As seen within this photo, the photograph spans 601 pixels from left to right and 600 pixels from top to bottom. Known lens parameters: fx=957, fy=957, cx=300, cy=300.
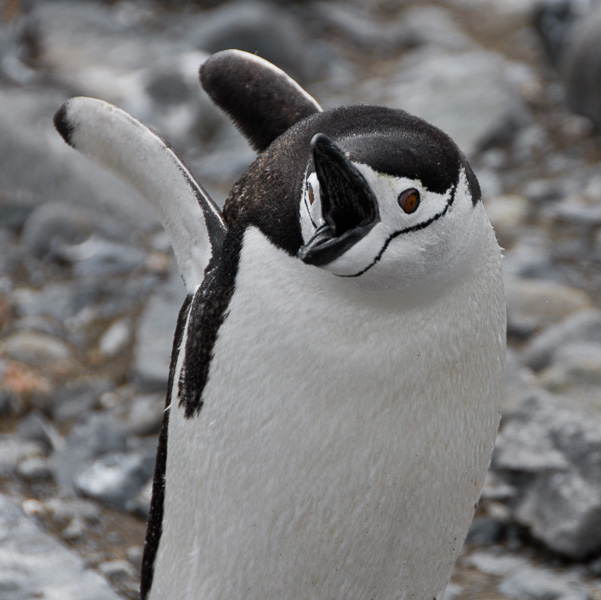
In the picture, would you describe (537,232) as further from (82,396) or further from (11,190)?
(11,190)

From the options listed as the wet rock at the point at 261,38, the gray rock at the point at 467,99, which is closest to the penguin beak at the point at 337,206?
the gray rock at the point at 467,99

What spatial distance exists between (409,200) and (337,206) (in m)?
0.07

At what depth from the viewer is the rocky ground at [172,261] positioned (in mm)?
1694

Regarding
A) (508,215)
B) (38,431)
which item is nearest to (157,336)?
(38,431)

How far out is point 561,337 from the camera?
2.22 metres

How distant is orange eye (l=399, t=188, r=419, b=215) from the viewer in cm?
86

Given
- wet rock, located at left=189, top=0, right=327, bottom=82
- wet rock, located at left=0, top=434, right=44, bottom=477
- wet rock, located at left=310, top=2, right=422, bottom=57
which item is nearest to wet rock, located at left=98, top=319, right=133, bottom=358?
wet rock, located at left=0, top=434, right=44, bottom=477

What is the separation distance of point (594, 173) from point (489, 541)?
1.69m

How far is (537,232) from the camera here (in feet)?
9.22

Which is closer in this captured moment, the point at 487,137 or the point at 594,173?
the point at 594,173

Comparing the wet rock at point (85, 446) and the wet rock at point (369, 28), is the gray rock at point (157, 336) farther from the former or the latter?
the wet rock at point (369, 28)

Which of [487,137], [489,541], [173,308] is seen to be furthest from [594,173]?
[489,541]

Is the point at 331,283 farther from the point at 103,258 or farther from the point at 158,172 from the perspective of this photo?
the point at 103,258

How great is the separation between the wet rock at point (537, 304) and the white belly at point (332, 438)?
1301 millimetres
